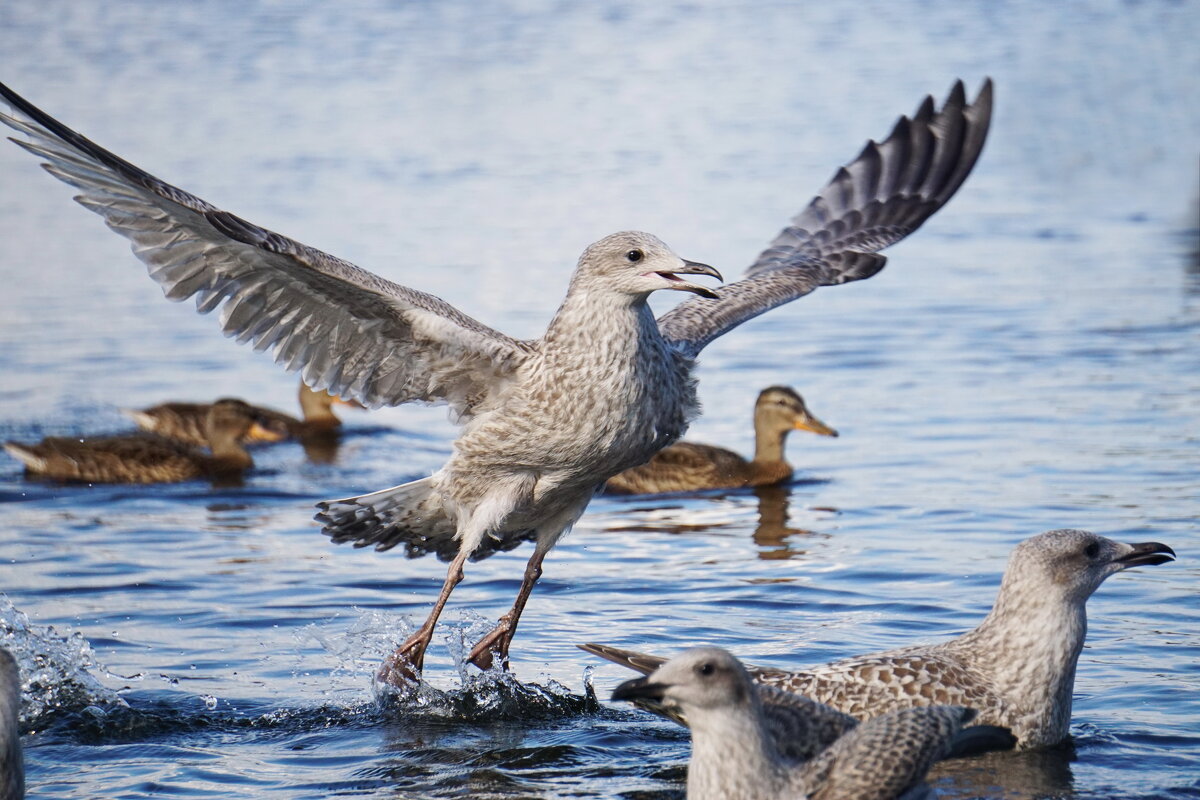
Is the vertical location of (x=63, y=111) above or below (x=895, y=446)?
above

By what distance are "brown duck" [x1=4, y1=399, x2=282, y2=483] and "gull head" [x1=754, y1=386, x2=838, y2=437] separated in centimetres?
368

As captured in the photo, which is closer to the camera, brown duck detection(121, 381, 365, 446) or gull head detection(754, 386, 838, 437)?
gull head detection(754, 386, 838, 437)

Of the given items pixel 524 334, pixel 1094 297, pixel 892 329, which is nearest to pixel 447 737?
pixel 524 334

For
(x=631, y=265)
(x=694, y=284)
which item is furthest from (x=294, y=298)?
(x=694, y=284)

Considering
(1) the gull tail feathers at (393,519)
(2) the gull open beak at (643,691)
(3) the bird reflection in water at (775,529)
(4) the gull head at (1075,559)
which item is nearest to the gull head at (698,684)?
(2) the gull open beak at (643,691)

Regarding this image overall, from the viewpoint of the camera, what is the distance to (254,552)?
10.4m

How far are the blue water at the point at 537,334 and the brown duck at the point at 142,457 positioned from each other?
0.17 metres

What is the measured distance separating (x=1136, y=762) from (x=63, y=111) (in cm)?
1947

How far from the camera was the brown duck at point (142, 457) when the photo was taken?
478 inches

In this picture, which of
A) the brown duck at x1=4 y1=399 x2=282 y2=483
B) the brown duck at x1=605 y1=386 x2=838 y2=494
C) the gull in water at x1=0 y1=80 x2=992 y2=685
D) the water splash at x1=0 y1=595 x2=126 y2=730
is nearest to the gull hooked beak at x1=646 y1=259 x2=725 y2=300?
the gull in water at x1=0 y1=80 x2=992 y2=685

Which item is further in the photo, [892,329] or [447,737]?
[892,329]

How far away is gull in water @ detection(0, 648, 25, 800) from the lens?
540 cm

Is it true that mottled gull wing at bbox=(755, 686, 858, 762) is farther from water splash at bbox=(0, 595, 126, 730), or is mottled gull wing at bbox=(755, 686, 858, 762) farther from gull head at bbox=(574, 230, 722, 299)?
water splash at bbox=(0, 595, 126, 730)

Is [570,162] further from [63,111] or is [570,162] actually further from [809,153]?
[63,111]
